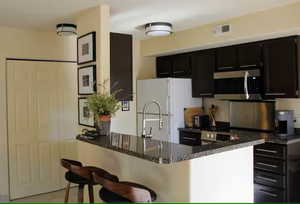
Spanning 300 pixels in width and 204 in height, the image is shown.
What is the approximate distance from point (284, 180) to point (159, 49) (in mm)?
2904

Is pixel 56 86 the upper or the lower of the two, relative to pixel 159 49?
lower

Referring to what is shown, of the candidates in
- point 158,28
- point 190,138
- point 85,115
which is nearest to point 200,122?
point 190,138

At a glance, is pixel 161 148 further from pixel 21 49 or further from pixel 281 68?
pixel 21 49

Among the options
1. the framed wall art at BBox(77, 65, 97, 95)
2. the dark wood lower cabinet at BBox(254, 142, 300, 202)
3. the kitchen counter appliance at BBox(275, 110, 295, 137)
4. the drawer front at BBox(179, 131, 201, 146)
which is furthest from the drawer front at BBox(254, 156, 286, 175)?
the framed wall art at BBox(77, 65, 97, 95)

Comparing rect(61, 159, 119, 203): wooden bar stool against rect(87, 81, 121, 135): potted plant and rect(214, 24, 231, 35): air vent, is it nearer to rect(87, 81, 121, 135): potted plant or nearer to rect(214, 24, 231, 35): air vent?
rect(87, 81, 121, 135): potted plant

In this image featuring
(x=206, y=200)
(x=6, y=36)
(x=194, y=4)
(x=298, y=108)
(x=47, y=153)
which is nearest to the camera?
(x=206, y=200)

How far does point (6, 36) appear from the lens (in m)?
4.31

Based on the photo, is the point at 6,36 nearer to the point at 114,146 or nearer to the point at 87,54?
the point at 87,54

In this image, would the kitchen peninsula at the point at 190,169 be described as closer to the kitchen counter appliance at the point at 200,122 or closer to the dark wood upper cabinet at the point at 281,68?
the dark wood upper cabinet at the point at 281,68

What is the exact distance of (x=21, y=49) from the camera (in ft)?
14.5

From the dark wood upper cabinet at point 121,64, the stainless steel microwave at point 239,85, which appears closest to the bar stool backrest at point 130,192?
the dark wood upper cabinet at point 121,64

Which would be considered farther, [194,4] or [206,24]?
[206,24]

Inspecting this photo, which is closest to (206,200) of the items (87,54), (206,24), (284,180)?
(284,180)

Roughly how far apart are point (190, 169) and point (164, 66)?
349cm
